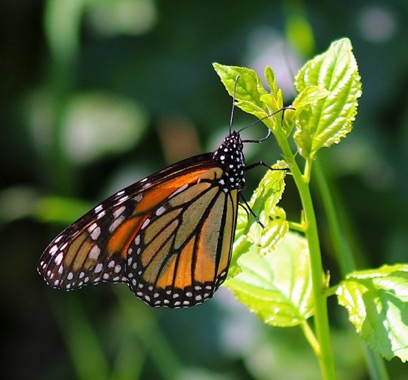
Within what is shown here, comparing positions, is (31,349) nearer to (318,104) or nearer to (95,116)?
(95,116)

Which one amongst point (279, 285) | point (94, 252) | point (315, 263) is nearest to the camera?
point (315, 263)

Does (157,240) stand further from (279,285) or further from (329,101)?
(329,101)

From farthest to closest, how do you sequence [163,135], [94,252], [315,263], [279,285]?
1. [163,135]
2. [94,252]
3. [279,285]
4. [315,263]

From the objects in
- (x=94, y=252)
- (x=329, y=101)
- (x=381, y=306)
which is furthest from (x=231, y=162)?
(x=381, y=306)

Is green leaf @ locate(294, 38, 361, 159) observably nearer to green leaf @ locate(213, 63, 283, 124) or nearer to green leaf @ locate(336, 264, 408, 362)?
green leaf @ locate(213, 63, 283, 124)

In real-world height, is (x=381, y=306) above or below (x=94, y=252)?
below

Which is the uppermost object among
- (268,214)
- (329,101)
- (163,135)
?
(163,135)

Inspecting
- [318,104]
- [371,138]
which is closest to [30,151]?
[371,138]
